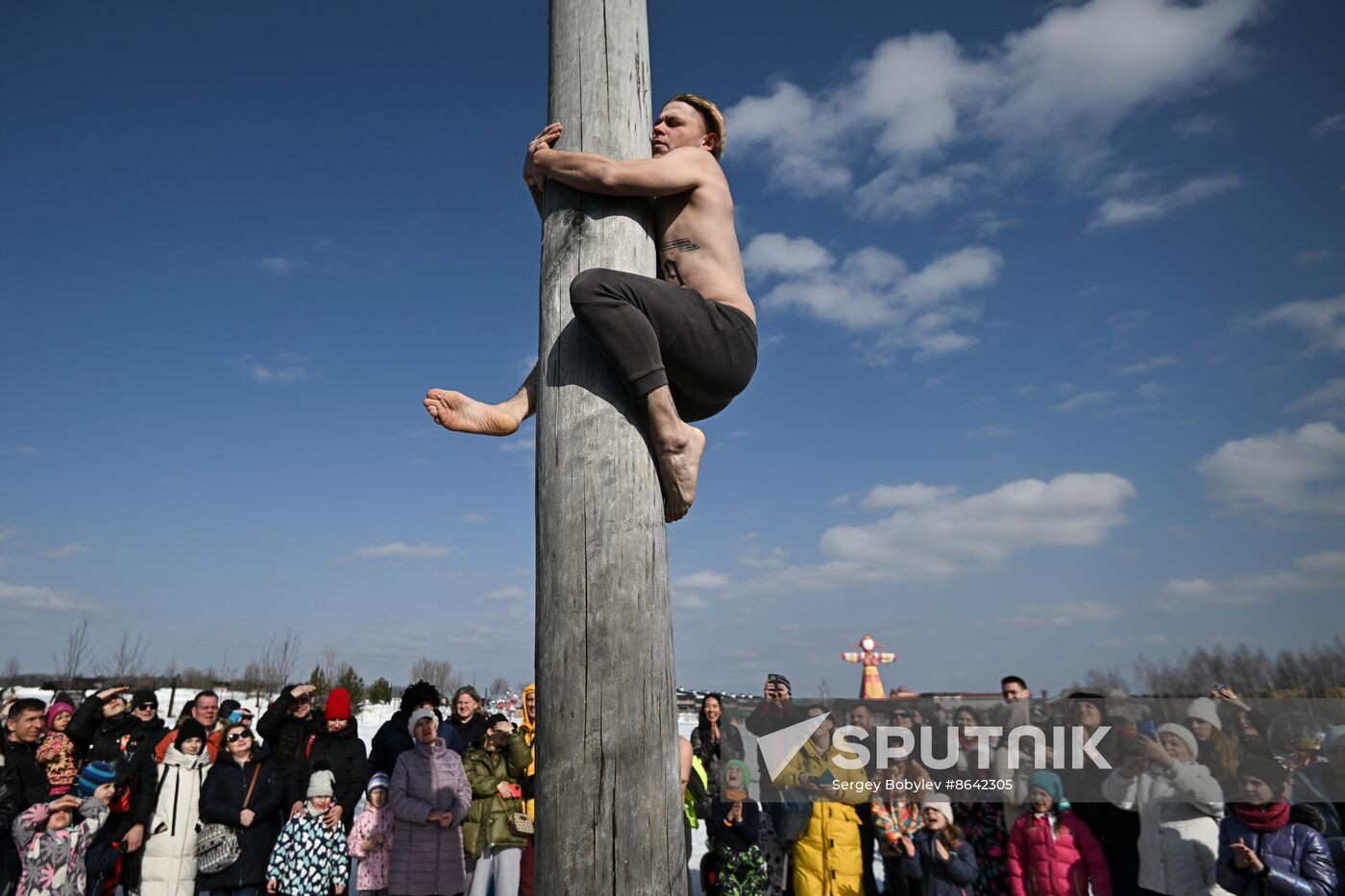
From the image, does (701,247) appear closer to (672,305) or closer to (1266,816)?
(672,305)

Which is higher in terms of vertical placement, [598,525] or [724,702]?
[598,525]

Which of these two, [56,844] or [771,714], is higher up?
[771,714]

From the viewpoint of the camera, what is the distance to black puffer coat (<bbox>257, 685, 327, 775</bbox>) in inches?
258

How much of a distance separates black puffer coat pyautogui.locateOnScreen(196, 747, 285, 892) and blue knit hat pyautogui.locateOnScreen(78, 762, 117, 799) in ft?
2.33

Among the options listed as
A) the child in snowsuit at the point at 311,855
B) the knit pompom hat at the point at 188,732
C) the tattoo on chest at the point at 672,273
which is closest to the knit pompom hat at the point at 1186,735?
the tattoo on chest at the point at 672,273

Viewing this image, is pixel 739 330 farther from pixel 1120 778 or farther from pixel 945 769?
pixel 945 769

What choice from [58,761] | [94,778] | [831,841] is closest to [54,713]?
[58,761]

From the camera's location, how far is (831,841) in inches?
235

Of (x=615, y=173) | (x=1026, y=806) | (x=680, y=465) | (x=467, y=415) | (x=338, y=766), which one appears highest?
(x=615, y=173)

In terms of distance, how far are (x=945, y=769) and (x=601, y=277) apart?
612 cm

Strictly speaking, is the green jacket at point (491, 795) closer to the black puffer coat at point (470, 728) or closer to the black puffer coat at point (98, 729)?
the black puffer coat at point (470, 728)

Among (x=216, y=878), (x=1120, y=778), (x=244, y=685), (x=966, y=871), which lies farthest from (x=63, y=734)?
(x=244, y=685)

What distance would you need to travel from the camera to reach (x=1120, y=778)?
220 inches

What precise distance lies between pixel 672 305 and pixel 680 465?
35 centimetres
